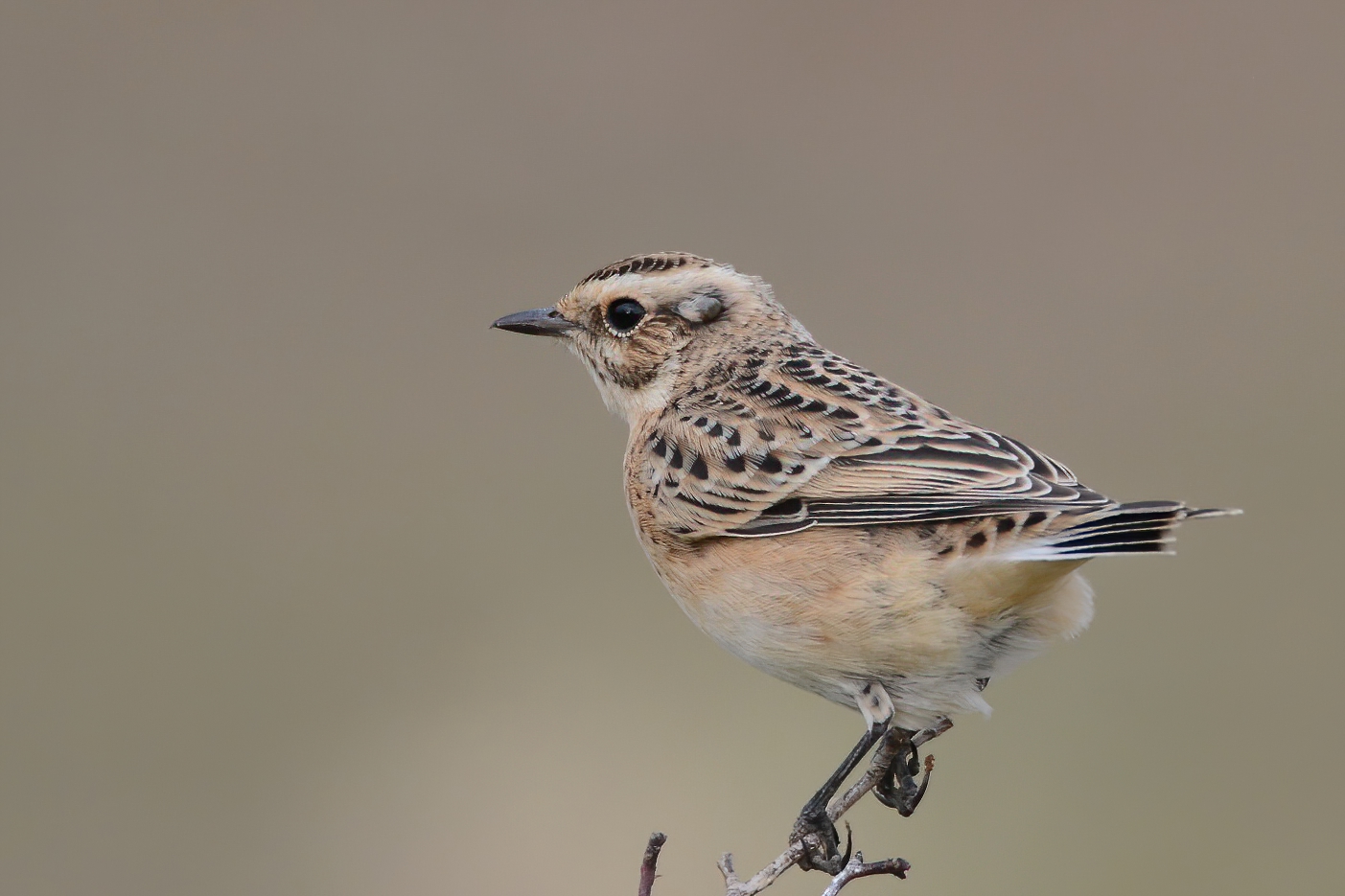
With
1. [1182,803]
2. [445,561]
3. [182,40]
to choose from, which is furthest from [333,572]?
[182,40]

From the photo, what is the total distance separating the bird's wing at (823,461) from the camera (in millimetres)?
4504

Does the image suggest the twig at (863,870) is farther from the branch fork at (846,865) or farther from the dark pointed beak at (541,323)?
the dark pointed beak at (541,323)

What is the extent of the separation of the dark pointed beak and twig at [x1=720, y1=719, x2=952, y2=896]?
1947 millimetres

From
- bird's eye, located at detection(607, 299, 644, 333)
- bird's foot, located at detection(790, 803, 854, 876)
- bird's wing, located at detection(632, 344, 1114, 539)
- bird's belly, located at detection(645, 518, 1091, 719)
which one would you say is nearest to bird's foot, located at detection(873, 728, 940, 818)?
bird's belly, located at detection(645, 518, 1091, 719)

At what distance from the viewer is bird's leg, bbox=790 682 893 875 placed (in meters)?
4.35

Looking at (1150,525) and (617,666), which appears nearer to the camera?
(1150,525)

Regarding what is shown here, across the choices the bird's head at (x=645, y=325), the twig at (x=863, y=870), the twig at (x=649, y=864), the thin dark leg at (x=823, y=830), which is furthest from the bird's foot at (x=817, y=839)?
the bird's head at (x=645, y=325)

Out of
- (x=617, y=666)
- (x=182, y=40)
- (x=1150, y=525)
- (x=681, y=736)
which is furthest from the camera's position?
(x=182, y=40)

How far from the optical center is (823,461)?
16.1 ft

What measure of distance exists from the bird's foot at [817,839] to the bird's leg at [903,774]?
0.84ft

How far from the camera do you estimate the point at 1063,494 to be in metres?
4.33

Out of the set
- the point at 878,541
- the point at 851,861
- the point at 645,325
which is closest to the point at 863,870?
the point at 851,861

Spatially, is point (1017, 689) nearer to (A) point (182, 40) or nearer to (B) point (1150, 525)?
(B) point (1150, 525)

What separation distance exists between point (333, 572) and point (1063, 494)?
7.22 m
